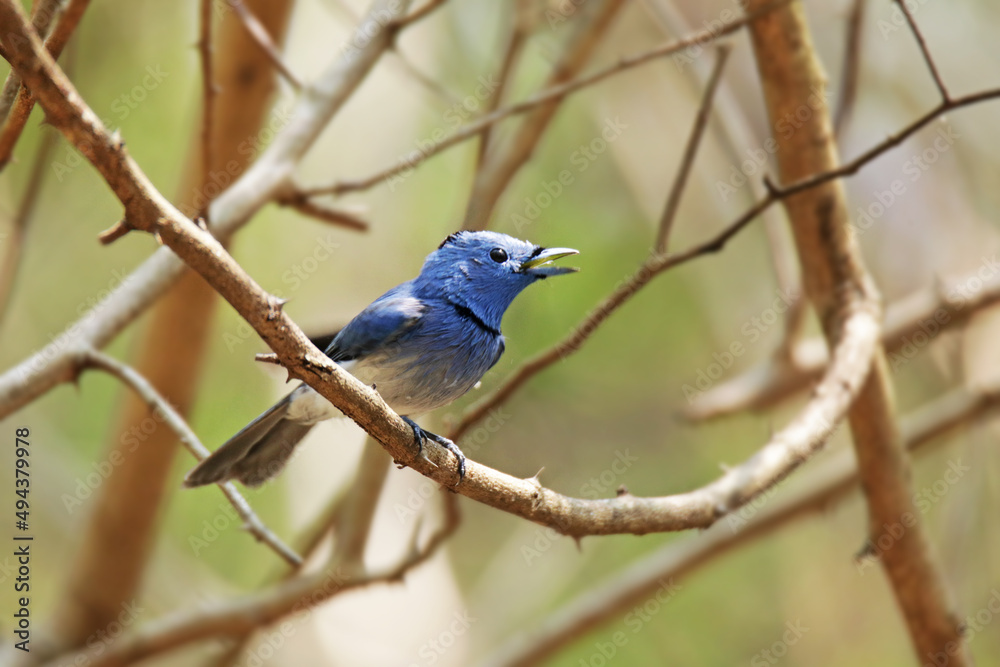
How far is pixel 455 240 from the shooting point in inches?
107

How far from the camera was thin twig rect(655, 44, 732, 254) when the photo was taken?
146 inches

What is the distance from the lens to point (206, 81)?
3.76 m

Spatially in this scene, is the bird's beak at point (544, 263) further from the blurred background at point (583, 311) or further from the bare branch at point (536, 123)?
the blurred background at point (583, 311)

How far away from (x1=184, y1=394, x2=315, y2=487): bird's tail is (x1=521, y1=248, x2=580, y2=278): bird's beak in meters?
0.93

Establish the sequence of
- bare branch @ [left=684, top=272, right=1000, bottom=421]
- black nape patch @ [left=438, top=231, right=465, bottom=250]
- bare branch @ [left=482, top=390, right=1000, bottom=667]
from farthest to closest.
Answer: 1. bare branch @ [left=684, top=272, right=1000, bottom=421]
2. bare branch @ [left=482, top=390, right=1000, bottom=667]
3. black nape patch @ [left=438, top=231, right=465, bottom=250]

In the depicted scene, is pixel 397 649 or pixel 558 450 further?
pixel 397 649

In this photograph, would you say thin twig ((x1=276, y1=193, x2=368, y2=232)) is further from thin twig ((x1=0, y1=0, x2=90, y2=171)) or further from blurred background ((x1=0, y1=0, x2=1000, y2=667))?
thin twig ((x1=0, y1=0, x2=90, y2=171))

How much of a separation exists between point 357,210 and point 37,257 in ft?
11.1

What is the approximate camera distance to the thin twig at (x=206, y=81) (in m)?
3.59

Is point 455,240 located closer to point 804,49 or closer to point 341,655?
point 804,49

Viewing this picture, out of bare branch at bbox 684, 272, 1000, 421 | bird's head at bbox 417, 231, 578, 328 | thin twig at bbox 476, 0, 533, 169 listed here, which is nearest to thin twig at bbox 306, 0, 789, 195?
thin twig at bbox 476, 0, 533, 169

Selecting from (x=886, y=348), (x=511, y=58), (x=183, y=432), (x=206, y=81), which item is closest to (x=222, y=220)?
(x=206, y=81)

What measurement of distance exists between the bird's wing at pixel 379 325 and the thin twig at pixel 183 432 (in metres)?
0.64

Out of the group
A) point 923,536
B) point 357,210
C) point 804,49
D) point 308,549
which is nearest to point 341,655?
point 308,549
